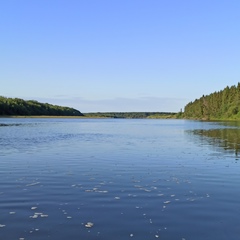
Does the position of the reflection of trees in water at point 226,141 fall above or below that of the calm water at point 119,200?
above

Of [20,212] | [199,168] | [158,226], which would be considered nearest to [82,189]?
[20,212]

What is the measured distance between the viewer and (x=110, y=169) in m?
26.2

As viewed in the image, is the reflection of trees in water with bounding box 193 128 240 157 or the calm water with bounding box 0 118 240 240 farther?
the reflection of trees in water with bounding box 193 128 240 157

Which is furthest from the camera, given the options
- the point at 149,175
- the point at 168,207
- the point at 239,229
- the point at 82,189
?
the point at 149,175

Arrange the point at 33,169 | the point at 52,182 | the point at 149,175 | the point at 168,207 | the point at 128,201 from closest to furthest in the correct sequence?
the point at 168,207, the point at 128,201, the point at 52,182, the point at 149,175, the point at 33,169

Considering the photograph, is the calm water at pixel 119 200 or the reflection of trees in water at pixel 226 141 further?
the reflection of trees in water at pixel 226 141

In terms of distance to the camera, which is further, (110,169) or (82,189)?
(110,169)

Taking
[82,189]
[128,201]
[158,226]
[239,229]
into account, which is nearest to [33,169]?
[82,189]

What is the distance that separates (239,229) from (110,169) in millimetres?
14250

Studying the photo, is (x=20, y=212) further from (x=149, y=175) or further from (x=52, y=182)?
(x=149, y=175)

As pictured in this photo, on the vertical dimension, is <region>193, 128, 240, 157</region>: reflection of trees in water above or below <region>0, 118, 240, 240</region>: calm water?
above

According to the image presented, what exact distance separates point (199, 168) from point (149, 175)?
5346 millimetres

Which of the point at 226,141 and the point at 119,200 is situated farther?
the point at 226,141

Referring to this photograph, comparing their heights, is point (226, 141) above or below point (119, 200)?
above
